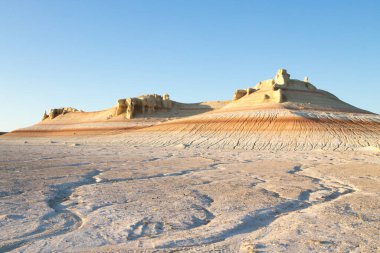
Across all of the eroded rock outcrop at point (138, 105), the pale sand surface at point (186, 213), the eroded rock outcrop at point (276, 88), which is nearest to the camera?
the pale sand surface at point (186, 213)

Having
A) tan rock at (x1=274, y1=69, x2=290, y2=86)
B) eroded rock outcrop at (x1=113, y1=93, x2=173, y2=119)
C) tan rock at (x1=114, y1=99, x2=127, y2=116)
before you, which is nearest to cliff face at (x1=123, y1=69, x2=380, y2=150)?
tan rock at (x1=274, y1=69, x2=290, y2=86)

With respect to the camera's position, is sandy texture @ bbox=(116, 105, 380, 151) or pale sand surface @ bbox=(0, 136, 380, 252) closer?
pale sand surface @ bbox=(0, 136, 380, 252)

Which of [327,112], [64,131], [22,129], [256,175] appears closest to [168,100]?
[64,131]

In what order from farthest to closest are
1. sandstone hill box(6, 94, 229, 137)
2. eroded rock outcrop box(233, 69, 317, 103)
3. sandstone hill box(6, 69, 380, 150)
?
sandstone hill box(6, 94, 229, 137), eroded rock outcrop box(233, 69, 317, 103), sandstone hill box(6, 69, 380, 150)

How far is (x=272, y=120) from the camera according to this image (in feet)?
84.7

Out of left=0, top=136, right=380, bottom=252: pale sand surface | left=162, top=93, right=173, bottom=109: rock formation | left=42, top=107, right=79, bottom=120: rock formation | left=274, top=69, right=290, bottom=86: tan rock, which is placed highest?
left=274, top=69, right=290, bottom=86: tan rock

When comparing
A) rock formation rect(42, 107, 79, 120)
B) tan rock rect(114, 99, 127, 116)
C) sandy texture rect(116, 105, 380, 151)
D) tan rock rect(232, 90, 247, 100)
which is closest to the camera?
sandy texture rect(116, 105, 380, 151)

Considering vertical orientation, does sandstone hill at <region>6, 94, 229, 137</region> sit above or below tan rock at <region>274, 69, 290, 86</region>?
below

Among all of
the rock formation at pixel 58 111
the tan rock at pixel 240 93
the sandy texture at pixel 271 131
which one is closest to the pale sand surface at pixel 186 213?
the sandy texture at pixel 271 131

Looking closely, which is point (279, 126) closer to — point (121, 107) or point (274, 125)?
point (274, 125)

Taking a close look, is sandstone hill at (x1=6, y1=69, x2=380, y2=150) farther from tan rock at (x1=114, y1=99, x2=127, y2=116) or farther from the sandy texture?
tan rock at (x1=114, y1=99, x2=127, y2=116)

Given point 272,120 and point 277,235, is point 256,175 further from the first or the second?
point 272,120

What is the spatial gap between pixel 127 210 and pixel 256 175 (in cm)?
436

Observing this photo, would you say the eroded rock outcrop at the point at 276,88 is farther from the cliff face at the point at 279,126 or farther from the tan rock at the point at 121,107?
the tan rock at the point at 121,107
